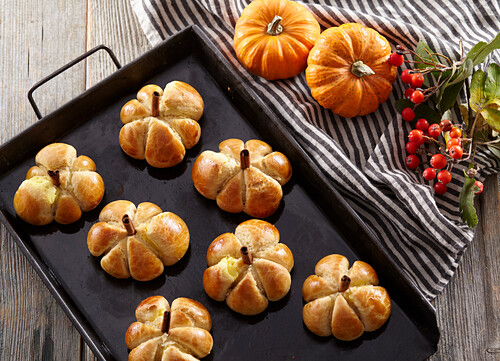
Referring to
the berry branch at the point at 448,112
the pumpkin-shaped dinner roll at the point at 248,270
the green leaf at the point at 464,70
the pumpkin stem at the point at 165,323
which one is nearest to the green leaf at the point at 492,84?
the berry branch at the point at 448,112

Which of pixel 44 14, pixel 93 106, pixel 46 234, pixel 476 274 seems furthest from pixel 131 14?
pixel 476 274

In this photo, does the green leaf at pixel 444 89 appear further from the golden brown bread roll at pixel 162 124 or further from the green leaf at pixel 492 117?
the golden brown bread roll at pixel 162 124

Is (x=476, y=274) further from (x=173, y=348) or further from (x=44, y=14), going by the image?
(x=44, y=14)

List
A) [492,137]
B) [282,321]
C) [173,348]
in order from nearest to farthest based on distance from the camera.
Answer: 1. [173,348]
2. [282,321]
3. [492,137]

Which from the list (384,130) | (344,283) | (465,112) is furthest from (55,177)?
(465,112)

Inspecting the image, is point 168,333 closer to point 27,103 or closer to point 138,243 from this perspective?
point 138,243

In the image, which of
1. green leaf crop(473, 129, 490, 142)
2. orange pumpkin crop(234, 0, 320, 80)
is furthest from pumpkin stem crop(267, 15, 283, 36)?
green leaf crop(473, 129, 490, 142)
